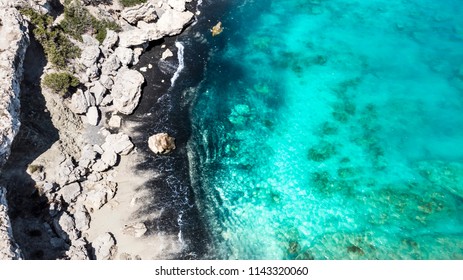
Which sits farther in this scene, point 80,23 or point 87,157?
point 80,23

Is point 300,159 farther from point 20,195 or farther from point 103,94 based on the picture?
point 20,195

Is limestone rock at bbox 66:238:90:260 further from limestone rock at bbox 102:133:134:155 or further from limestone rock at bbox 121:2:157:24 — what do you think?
limestone rock at bbox 121:2:157:24

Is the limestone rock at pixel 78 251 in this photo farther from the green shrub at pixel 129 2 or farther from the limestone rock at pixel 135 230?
the green shrub at pixel 129 2

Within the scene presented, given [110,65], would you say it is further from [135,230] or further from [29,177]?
[135,230]

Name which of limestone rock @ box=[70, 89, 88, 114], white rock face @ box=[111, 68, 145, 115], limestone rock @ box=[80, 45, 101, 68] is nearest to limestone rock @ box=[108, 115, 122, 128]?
white rock face @ box=[111, 68, 145, 115]

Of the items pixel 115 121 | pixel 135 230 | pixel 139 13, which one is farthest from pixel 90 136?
pixel 139 13

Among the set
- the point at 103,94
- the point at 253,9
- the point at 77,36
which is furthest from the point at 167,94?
the point at 253,9

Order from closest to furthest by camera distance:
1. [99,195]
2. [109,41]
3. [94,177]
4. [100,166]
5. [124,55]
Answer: [99,195] < [94,177] < [100,166] < [124,55] < [109,41]
